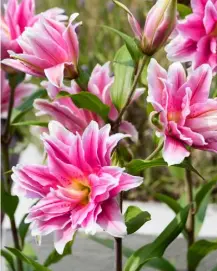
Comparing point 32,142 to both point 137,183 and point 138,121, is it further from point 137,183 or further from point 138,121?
point 137,183

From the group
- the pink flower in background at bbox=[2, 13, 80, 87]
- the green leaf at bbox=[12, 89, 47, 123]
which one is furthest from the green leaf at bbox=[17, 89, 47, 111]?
the pink flower in background at bbox=[2, 13, 80, 87]

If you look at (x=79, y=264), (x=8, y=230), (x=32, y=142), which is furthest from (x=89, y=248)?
(x=32, y=142)

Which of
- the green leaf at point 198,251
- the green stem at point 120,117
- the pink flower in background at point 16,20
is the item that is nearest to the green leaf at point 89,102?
the green stem at point 120,117

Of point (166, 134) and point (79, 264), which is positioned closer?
point (166, 134)

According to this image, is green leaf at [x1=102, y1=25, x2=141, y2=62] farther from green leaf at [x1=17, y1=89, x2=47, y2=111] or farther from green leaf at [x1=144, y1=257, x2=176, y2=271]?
green leaf at [x1=144, y1=257, x2=176, y2=271]

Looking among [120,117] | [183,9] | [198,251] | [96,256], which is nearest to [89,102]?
[120,117]

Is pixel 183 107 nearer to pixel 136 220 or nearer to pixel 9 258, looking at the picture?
pixel 136 220
